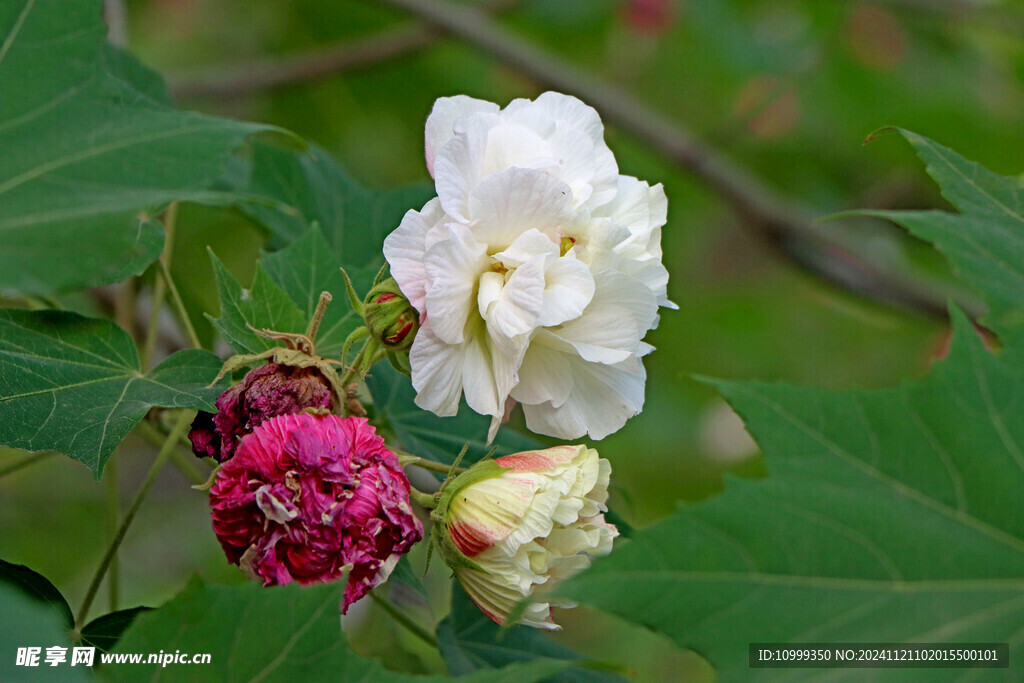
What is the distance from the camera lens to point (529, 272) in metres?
0.65

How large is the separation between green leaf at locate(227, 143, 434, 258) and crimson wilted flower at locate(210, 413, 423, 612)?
0.52 metres

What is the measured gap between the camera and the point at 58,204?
0.59 metres

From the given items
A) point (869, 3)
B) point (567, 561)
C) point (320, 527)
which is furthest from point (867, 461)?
point (869, 3)

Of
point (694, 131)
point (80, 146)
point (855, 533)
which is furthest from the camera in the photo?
point (694, 131)

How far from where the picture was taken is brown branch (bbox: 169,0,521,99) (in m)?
1.80

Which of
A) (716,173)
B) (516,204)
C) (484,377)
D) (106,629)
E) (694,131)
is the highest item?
(516,204)

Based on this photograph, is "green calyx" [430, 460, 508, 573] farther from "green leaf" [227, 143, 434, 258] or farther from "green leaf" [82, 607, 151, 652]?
"green leaf" [227, 143, 434, 258]

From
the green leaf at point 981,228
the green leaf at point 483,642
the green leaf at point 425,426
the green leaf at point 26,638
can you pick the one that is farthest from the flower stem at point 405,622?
the green leaf at point 981,228

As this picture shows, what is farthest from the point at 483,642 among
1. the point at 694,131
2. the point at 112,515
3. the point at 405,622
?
the point at 694,131

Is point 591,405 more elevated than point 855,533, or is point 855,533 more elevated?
point 855,533

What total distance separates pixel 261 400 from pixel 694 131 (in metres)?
2.59

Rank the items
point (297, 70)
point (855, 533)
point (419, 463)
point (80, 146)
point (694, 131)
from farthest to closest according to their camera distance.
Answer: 1. point (694, 131)
2. point (297, 70)
3. point (419, 463)
4. point (80, 146)
5. point (855, 533)

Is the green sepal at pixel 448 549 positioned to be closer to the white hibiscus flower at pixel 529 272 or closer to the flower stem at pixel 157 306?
the white hibiscus flower at pixel 529 272

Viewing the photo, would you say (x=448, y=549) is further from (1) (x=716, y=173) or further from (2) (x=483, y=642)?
(1) (x=716, y=173)
